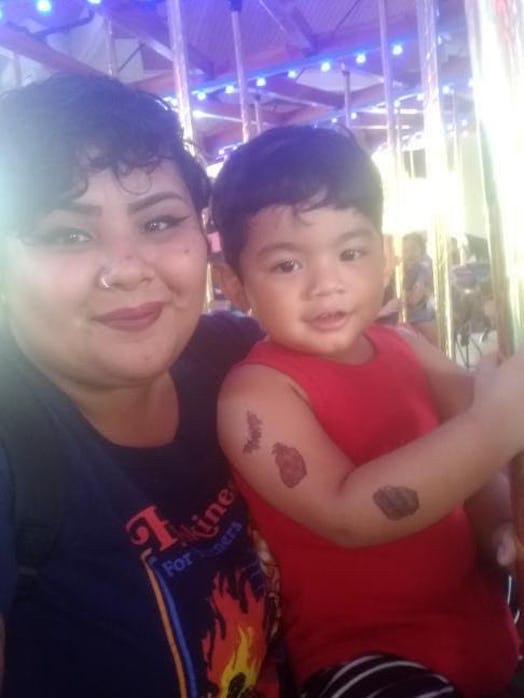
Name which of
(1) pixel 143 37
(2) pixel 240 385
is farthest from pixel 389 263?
(1) pixel 143 37

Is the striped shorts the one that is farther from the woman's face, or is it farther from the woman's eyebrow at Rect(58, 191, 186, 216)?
the woman's eyebrow at Rect(58, 191, 186, 216)

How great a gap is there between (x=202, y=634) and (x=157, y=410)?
27 centimetres

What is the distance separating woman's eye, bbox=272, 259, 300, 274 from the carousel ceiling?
2471 millimetres

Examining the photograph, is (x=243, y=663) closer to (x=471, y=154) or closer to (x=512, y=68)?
(x=512, y=68)

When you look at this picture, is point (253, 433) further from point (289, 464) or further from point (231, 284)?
point (231, 284)

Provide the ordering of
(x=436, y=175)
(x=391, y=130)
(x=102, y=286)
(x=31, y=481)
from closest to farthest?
(x=31, y=481) → (x=102, y=286) → (x=436, y=175) → (x=391, y=130)

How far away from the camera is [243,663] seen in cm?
83

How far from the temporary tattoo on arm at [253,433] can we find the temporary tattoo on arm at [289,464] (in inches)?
0.9

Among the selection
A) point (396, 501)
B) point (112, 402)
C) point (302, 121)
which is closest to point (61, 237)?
point (112, 402)

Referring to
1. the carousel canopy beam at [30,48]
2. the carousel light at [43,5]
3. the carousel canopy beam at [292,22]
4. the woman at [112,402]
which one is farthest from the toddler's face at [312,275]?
the carousel canopy beam at [292,22]

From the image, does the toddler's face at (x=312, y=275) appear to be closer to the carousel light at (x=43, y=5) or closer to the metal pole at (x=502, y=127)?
the metal pole at (x=502, y=127)

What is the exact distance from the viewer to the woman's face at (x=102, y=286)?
0.78m

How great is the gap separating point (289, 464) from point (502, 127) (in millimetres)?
436

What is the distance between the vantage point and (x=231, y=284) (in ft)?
3.46
